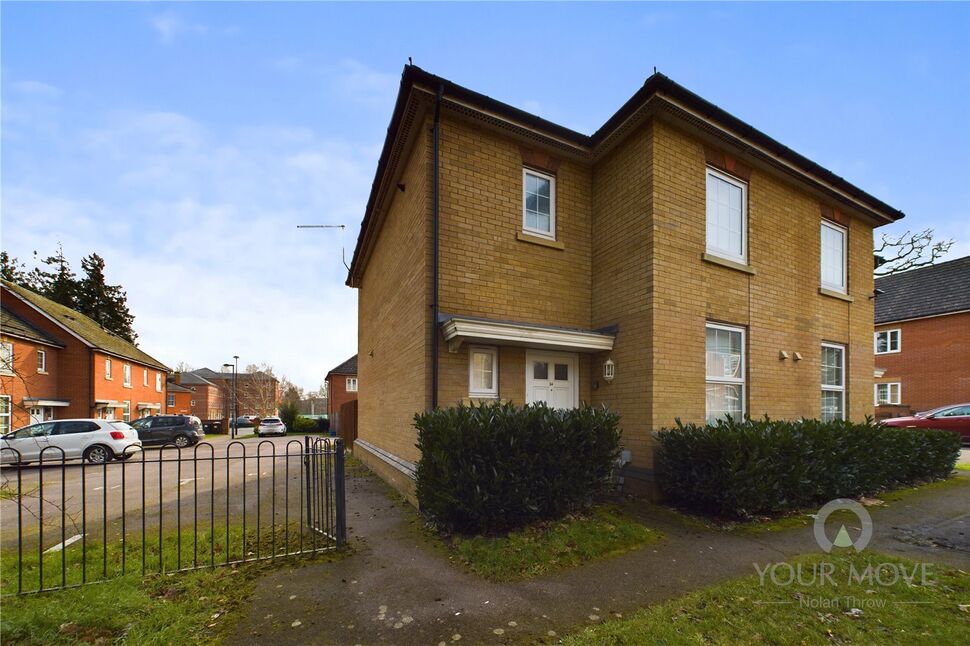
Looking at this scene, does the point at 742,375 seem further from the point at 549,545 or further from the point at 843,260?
the point at 549,545

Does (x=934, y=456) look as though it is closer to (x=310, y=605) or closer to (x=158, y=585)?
(x=310, y=605)

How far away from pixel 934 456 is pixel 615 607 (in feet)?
30.9

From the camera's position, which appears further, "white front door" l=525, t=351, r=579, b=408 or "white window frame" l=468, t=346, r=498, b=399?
"white front door" l=525, t=351, r=579, b=408

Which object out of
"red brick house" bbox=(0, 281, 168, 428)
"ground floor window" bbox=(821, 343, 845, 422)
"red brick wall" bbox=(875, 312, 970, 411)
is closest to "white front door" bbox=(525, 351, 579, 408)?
"ground floor window" bbox=(821, 343, 845, 422)

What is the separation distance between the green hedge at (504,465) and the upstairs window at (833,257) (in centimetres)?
818

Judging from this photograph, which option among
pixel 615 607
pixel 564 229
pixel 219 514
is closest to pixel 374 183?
pixel 564 229

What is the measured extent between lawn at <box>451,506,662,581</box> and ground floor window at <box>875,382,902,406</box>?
2852 cm

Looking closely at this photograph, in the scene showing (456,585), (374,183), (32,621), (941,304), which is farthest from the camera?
(941,304)

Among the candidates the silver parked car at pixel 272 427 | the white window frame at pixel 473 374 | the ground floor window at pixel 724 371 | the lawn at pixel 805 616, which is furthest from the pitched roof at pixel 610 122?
the silver parked car at pixel 272 427

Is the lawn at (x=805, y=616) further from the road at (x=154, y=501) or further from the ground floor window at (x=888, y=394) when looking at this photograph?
the ground floor window at (x=888, y=394)

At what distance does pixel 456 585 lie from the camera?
4.44 m

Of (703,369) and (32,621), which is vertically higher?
(703,369)

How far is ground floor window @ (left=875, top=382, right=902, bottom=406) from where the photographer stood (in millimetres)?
25641

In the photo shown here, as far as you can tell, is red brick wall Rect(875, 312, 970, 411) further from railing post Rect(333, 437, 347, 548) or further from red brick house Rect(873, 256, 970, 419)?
railing post Rect(333, 437, 347, 548)
